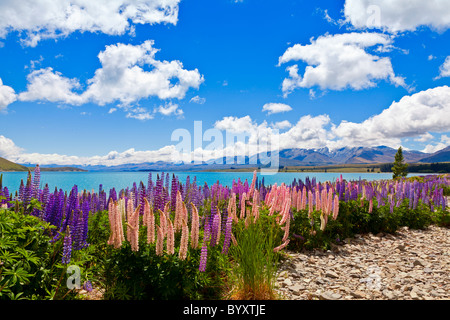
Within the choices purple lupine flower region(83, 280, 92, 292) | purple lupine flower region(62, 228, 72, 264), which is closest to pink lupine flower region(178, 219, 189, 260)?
purple lupine flower region(83, 280, 92, 292)

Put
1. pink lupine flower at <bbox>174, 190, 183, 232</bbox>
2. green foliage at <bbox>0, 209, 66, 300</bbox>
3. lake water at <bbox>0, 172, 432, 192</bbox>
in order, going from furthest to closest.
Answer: lake water at <bbox>0, 172, 432, 192</bbox> < pink lupine flower at <bbox>174, 190, 183, 232</bbox> < green foliage at <bbox>0, 209, 66, 300</bbox>

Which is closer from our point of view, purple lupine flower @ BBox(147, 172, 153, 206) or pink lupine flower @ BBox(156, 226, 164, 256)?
pink lupine flower @ BBox(156, 226, 164, 256)

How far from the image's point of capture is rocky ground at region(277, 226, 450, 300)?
5457mm

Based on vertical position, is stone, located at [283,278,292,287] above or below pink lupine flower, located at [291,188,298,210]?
below

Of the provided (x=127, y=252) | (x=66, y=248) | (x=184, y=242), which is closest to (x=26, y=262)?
(x=66, y=248)

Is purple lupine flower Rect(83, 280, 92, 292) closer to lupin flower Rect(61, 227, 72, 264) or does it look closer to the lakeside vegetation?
the lakeside vegetation

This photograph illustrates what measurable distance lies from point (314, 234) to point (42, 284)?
21.7 ft

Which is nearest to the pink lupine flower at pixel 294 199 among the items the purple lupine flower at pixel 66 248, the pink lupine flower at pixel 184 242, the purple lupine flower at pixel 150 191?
the purple lupine flower at pixel 150 191

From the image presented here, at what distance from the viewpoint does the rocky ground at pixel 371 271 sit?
5.46m

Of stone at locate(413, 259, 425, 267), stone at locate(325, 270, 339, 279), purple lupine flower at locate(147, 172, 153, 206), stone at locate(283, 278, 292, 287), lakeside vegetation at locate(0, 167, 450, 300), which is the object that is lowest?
stone at locate(413, 259, 425, 267)

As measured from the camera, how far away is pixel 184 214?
504 cm

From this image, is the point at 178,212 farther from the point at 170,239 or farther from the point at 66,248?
the point at 66,248
